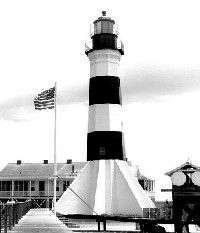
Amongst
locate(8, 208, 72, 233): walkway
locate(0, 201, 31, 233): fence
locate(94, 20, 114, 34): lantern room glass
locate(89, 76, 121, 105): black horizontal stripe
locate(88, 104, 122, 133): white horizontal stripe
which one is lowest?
locate(8, 208, 72, 233): walkway

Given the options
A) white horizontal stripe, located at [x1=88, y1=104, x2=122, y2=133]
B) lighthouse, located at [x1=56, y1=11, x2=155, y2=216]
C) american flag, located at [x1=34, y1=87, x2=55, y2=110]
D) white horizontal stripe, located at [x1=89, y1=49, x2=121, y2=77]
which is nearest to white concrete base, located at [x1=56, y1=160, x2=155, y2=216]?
lighthouse, located at [x1=56, y1=11, x2=155, y2=216]

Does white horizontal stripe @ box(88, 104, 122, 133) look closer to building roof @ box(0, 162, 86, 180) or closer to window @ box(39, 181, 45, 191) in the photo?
building roof @ box(0, 162, 86, 180)

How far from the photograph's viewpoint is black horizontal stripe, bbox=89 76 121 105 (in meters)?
41.2

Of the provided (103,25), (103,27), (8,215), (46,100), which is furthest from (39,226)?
(103,25)

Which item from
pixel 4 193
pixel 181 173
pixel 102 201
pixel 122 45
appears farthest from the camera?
pixel 4 193

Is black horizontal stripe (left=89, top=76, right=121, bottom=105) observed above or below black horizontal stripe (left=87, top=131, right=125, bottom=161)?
above

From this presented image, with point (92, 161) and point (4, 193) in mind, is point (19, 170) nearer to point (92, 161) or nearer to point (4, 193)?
point (4, 193)

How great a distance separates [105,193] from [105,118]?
5.89 meters

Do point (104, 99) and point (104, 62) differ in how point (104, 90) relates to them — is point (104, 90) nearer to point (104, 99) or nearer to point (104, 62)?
point (104, 99)

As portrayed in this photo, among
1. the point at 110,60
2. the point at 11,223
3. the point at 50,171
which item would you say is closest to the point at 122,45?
the point at 110,60

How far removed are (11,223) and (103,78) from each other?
23.1 metres

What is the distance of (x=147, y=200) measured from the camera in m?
41.5

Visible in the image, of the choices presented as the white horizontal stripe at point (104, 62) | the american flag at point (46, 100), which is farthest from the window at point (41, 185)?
the american flag at point (46, 100)

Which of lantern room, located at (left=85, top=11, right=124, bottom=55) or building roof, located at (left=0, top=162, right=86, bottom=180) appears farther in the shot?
building roof, located at (left=0, top=162, right=86, bottom=180)
